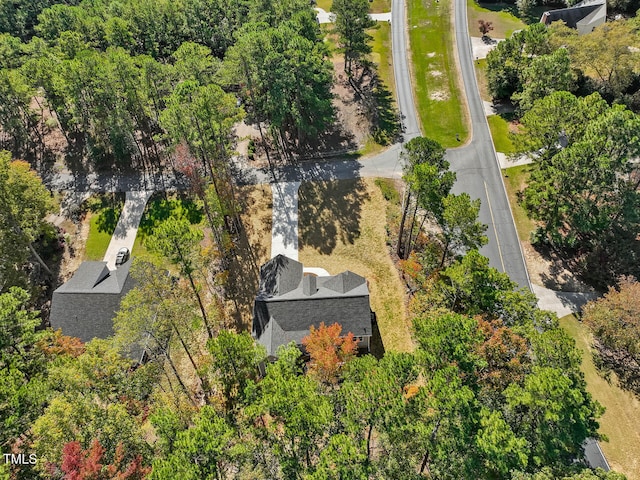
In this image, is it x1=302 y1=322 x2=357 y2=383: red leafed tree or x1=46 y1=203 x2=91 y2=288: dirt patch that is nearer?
x1=302 y1=322 x2=357 y2=383: red leafed tree

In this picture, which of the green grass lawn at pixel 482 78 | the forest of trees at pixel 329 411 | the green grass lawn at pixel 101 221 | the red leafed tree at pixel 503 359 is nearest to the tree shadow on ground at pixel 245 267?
the forest of trees at pixel 329 411

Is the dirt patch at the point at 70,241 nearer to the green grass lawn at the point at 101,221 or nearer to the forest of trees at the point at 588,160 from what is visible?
the green grass lawn at the point at 101,221

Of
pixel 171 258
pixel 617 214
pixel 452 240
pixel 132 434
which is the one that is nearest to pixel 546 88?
pixel 617 214

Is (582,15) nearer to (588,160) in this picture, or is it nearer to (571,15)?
(571,15)

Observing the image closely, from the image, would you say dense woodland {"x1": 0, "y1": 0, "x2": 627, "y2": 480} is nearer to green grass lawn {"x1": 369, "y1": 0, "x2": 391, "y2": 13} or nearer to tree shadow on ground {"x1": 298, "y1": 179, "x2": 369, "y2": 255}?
tree shadow on ground {"x1": 298, "y1": 179, "x2": 369, "y2": 255}

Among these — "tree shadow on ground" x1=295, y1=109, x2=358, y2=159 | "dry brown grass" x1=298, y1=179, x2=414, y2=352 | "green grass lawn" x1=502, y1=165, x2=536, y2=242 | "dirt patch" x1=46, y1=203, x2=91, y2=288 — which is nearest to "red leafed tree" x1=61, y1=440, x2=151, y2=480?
"dry brown grass" x1=298, y1=179, x2=414, y2=352
